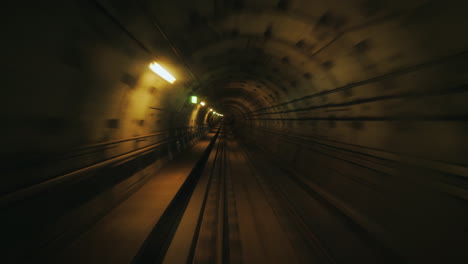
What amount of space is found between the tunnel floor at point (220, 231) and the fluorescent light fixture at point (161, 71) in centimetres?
349

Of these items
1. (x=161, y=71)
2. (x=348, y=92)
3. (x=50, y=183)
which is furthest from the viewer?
(x=161, y=71)

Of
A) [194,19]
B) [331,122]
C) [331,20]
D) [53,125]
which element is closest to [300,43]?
[331,20]

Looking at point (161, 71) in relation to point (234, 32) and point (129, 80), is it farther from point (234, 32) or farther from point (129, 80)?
point (234, 32)

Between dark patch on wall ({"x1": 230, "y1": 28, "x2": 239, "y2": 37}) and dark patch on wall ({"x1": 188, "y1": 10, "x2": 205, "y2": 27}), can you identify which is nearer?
dark patch on wall ({"x1": 188, "y1": 10, "x2": 205, "y2": 27})

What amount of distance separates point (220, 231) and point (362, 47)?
15.3ft

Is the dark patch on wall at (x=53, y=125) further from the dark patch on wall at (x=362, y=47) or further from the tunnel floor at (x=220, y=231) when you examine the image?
the dark patch on wall at (x=362, y=47)

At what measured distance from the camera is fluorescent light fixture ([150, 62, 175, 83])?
4.21 meters

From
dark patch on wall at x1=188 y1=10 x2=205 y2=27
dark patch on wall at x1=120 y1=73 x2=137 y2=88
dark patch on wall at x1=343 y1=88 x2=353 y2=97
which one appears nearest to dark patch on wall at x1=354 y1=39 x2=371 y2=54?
dark patch on wall at x1=343 y1=88 x2=353 y2=97

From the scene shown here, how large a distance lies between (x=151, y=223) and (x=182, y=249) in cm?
102

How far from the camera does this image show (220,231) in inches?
126

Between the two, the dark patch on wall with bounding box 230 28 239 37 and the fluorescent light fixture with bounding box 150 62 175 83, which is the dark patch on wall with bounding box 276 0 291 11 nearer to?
the dark patch on wall with bounding box 230 28 239 37

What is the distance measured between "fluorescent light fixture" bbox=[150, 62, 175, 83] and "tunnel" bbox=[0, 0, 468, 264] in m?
0.05

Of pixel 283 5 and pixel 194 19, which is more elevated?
pixel 283 5

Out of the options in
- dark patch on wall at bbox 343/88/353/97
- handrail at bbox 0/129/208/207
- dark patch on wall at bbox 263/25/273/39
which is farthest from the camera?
dark patch on wall at bbox 263/25/273/39
